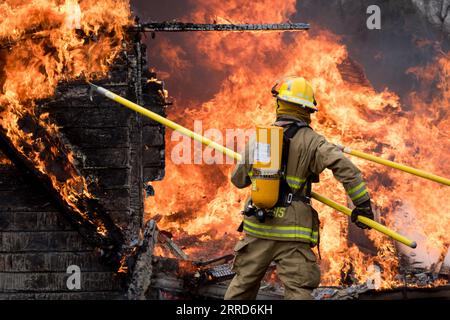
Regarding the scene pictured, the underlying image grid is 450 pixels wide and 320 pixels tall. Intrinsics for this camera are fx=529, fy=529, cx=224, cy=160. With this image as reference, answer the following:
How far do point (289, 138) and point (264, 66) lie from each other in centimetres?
705

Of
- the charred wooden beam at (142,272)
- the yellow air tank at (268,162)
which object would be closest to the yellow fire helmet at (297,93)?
the yellow air tank at (268,162)

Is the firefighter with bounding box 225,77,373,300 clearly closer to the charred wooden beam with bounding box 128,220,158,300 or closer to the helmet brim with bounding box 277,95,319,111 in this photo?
the helmet brim with bounding box 277,95,319,111

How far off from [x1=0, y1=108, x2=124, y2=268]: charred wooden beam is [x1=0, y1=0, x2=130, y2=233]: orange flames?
0.04 ft

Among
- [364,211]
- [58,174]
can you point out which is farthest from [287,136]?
[58,174]

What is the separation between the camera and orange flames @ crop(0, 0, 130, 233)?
568 cm

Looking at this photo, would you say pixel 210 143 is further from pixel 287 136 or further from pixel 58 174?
pixel 58 174

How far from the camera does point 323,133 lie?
8.95 m

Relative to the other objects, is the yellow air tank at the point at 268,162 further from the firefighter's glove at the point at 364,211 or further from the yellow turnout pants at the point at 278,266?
the firefighter's glove at the point at 364,211

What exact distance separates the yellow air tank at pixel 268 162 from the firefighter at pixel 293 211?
0.41 feet

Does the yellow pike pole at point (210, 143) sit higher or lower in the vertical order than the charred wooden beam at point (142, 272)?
higher

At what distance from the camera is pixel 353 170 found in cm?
409

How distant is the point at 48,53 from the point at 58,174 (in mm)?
1347

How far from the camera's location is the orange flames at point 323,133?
9000 millimetres
